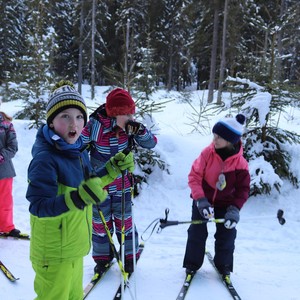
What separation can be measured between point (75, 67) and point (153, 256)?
3144cm

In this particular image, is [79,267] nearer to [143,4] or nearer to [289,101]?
[289,101]

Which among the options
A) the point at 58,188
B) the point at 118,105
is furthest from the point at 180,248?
the point at 58,188

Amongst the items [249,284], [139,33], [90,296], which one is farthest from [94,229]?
[139,33]

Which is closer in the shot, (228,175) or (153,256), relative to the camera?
(228,175)

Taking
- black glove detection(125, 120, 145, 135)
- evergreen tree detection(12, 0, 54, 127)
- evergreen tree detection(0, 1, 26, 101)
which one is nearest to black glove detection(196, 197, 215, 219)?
black glove detection(125, 120, 145, 135)

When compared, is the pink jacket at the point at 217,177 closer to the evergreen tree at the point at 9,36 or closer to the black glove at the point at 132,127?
the black glove at the point at 132,127

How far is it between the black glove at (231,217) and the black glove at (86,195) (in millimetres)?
1815

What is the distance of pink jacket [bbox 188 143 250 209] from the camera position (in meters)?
3.56

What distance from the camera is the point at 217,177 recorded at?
3604 mm

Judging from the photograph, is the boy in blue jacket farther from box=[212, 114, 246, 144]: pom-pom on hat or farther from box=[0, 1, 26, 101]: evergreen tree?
box=[0, 1, 26, 101]: evergreen tree

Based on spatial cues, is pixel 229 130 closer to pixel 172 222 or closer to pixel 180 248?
pixel 172 222

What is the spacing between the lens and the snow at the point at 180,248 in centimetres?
352

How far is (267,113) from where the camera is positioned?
20.5ft

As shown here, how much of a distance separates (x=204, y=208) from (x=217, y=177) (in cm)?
42
